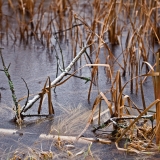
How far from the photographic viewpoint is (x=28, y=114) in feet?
7.16

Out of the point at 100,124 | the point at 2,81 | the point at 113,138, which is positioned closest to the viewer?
the point at 113,138

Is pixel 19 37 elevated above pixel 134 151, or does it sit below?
above

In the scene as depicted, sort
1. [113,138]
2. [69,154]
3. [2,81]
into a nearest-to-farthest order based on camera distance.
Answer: [69,154] → [113,138] → [2,81]

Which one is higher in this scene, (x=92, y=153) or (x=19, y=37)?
(x=19, y=37)

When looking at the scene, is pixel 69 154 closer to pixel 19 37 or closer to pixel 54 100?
pixel 54 100

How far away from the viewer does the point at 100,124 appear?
6.97ft

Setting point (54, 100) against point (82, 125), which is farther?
point (54, 100)

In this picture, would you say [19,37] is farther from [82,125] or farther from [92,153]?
[92,153]

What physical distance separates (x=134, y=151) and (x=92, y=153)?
0.18 metres

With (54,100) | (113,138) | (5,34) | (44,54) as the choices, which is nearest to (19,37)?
(5,34)

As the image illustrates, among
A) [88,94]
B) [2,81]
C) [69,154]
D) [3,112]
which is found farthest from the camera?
[2,81]

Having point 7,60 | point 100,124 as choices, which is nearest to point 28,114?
point 100,124

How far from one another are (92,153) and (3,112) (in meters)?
0.62

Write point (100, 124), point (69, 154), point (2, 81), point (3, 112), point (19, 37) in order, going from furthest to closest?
point (19, 37), point (2, 81), point (3, 112), point (100, 124), point (69, 154)
